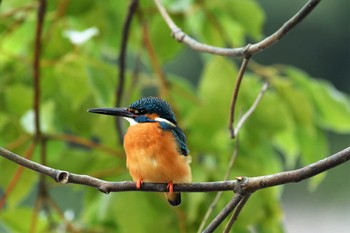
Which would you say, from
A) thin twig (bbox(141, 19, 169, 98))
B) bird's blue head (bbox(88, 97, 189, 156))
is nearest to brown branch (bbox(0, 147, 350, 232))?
bird's blue head (bbox(88, 97, 189, 156))

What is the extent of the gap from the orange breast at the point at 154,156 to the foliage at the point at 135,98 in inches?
9.4

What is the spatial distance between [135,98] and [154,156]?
456 millimetres

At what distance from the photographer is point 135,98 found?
1.61 m

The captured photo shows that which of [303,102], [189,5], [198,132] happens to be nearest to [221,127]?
[198,132]

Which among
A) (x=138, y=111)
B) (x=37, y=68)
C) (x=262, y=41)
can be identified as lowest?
(x=37, y=68)

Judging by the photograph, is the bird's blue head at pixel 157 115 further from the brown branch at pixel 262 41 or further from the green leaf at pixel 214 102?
the green leaf at pixel 214 102

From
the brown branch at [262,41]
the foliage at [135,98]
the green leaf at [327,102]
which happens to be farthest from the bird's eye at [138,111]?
the green leaf at [327,102]

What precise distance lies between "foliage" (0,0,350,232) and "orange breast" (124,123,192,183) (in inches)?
9.4

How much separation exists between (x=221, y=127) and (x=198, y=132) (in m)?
0.04

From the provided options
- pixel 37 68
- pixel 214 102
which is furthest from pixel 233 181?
pixel 37 68

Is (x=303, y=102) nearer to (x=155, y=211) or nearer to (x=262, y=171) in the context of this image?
(x=262, y=171)

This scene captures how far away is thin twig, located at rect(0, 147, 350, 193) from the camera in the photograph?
0.82 meters

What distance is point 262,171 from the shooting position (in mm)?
1518

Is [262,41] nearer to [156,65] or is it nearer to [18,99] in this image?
[156,65]
